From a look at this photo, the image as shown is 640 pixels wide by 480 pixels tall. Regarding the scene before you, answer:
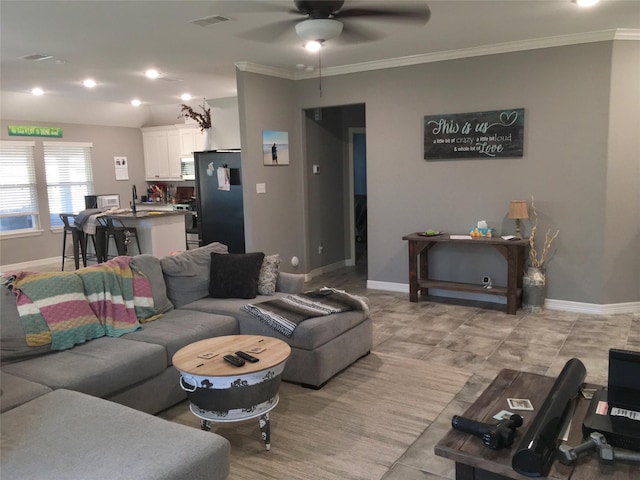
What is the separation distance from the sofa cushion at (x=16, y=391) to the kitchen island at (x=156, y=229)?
4148 mm

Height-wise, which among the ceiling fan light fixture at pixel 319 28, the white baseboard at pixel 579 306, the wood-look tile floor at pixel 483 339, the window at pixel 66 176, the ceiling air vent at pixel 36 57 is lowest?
the wood-look tile floor at pixel 483 339

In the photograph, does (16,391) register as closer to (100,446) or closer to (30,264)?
(100,446)

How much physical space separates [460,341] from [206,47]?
11.8 ft

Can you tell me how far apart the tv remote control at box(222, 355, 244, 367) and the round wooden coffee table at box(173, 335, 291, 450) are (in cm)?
2

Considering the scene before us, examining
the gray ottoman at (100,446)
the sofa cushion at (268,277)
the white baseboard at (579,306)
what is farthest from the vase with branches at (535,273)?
the gray ottoman at (100,446)

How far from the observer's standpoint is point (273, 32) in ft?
14.2

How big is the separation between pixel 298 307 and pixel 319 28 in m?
1.98

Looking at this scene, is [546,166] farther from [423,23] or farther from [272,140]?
[272,140]

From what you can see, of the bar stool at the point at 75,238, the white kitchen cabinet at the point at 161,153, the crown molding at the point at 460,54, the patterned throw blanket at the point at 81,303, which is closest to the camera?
the patterned throw blanket at the point at 81,303

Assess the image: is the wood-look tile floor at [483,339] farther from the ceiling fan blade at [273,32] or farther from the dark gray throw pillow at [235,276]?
the ceiling fan blade at [273,32]

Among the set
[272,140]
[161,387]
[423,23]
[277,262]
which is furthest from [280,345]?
[272,140]

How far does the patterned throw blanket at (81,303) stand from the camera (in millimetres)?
2939

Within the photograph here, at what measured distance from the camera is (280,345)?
9.40 ft

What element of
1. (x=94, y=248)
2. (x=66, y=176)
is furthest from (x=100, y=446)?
(x=66, y=176)
